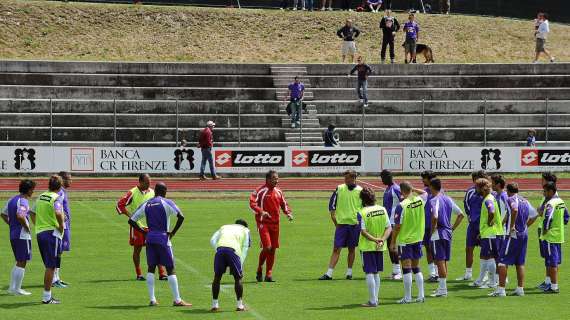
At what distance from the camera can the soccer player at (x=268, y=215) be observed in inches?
835

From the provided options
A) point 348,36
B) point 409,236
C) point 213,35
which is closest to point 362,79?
point 348,36

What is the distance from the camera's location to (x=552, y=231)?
20219 millimetres

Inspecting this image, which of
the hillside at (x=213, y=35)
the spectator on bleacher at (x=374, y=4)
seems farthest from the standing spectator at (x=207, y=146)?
the spectator on bleacher at (x=374, y=4)

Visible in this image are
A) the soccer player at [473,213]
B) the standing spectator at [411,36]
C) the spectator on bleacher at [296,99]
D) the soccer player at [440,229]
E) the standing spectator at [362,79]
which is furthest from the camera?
the standing spectator at [411,36]

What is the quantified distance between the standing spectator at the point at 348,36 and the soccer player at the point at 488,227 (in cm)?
3144

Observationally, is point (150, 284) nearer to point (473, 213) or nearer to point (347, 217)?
point (347, 217)

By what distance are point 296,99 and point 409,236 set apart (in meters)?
26.9

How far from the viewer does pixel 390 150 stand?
43719mm

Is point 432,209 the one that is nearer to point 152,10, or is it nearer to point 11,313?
point 11,313

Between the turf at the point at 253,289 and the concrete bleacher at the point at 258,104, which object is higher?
the concrete bleacher at the point at 258,104

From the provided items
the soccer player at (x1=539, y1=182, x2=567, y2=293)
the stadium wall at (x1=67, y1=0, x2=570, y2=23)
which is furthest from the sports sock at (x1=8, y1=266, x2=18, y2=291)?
the stadium wall at (x1=67, y1=0, x2=570, y2=23)

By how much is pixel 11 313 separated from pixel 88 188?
71.4 ft

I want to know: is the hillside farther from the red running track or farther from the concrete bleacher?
the red running track

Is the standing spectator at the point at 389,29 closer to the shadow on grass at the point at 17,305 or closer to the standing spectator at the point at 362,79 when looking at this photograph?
the standing spectator at the point at 362,79
